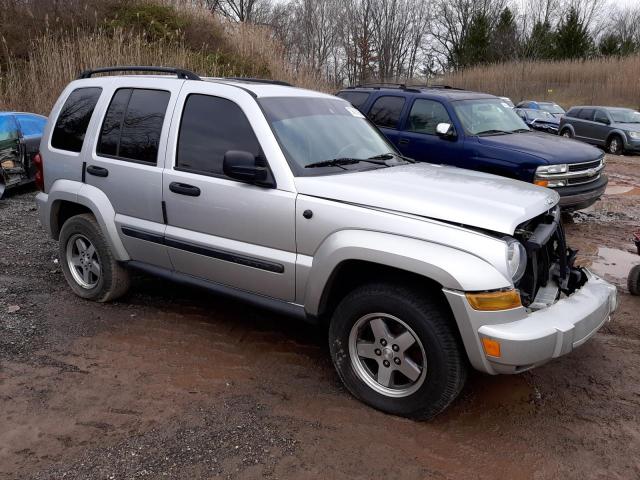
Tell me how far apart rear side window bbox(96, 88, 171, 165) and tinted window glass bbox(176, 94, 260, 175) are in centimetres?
25

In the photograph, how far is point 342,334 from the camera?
11.4 ft

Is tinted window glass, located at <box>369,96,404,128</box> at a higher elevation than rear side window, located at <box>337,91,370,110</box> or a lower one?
lower

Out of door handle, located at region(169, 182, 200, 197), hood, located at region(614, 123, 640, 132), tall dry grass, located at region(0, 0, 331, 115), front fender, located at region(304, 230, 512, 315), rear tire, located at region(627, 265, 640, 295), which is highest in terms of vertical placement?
tall dry grass, located at region(0, 0, 331, 115)

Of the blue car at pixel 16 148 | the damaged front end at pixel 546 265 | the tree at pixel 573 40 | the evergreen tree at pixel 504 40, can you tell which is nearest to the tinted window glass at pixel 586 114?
the blue car at pixel 16 148

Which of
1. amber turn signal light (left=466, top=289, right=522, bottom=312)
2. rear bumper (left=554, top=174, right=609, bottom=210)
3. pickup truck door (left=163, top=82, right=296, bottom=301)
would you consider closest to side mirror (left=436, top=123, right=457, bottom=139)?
rear bumper (left=554, top=174, right=609, bottom=210)

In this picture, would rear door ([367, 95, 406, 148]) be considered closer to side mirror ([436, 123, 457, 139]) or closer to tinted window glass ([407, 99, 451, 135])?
tinted window glass ([407, 99, 451, 135])

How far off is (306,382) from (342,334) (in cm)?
53

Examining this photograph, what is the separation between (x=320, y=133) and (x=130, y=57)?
1096 cm

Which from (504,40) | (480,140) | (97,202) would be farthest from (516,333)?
(504,40)

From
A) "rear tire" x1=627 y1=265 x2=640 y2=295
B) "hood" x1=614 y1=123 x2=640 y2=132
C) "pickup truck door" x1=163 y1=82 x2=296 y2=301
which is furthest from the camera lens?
"hood" x1=614 y1=123 x2=640 y2=132

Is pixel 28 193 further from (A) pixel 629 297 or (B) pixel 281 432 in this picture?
(A) pixel 629 297

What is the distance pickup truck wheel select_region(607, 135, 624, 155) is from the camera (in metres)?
Result: 19.1

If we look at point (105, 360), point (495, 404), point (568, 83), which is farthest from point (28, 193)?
point (568, 83)

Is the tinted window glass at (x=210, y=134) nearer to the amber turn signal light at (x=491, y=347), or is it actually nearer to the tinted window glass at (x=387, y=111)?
the amber turn signal light at (x=491, y=347)
